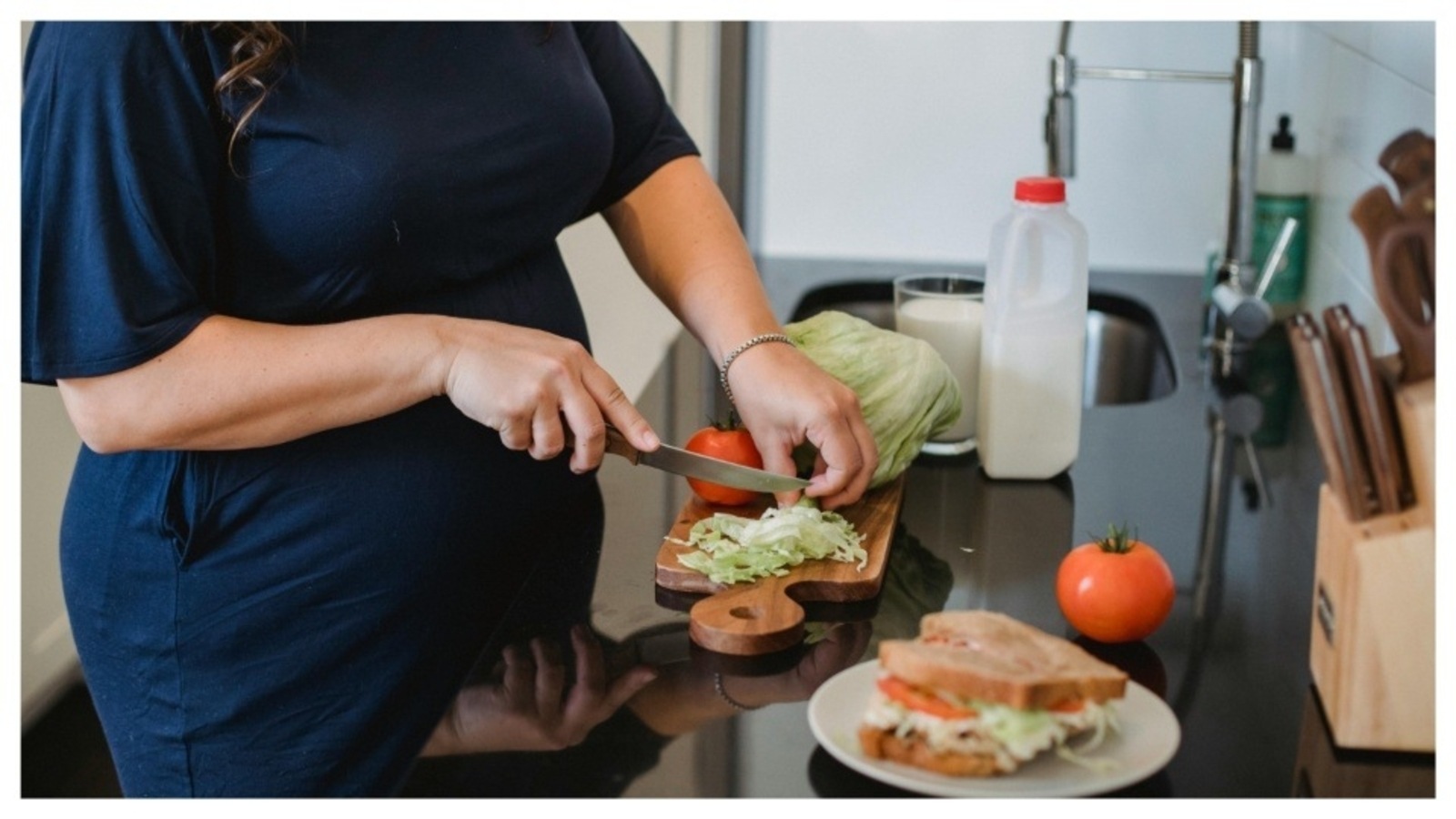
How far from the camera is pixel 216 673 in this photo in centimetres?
125

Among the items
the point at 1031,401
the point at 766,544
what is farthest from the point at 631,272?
the point at 766,544

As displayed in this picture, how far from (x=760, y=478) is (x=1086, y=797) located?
1.56ft

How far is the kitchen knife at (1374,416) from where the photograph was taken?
0.88 meters

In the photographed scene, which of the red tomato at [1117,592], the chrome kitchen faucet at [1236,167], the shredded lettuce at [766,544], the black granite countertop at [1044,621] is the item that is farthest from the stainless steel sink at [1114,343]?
the red tomato at [1117,592]

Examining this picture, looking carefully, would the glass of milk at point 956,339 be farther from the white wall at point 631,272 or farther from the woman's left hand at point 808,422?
the white wall at point 631,272

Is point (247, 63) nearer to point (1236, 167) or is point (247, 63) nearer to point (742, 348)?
point (742, 348)

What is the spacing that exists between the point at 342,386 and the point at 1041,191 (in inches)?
25.5

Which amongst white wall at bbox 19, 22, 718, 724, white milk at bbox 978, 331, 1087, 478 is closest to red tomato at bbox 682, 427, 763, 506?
white milk at bbox 978, 331, 1087, 478

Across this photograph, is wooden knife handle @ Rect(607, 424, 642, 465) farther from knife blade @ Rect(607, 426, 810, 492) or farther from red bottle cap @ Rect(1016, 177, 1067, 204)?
red bottle cap @ Rect(1016, 177, 1067, 204)

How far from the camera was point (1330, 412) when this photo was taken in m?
0.89

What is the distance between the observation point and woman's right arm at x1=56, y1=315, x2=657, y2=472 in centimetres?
111

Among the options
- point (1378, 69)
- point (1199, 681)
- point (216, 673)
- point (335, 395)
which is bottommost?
point (216, 673)
